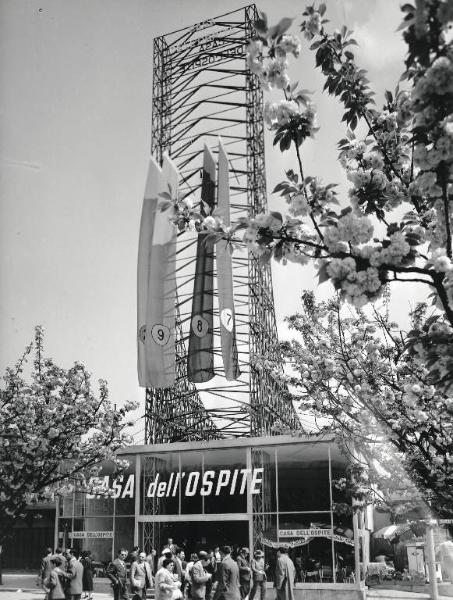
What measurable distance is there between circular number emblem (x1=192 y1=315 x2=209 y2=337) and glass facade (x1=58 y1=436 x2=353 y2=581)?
158 inches

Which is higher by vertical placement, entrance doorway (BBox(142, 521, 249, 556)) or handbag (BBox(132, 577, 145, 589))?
handbag (BBox(132, 577, 145, 589))

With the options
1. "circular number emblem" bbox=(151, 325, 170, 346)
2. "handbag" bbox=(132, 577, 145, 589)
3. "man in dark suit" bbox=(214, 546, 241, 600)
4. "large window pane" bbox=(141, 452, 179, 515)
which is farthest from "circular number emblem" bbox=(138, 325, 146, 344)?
"man in dark suit" bbox=(214, 546, 241, 600)

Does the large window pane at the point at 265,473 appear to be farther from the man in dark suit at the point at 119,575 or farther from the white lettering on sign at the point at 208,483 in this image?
the man in dark suit at the point at 119,575

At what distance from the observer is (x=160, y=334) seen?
76.2 feet

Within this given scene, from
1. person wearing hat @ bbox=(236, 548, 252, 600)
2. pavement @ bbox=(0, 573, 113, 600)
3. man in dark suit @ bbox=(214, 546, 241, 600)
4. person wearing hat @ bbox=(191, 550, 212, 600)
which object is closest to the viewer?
man in dark suit @ bbox=(214, 546, 241, 600)

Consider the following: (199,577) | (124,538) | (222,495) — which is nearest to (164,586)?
(199,577)

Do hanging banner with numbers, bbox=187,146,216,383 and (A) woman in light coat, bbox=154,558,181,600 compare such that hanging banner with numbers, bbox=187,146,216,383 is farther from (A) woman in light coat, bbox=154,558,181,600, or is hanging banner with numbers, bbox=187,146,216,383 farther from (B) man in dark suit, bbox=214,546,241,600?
(A) woman in light coat, bbox=154,558,181,600

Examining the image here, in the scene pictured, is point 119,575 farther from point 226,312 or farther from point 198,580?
point 226,312

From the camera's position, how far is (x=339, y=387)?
11.2m

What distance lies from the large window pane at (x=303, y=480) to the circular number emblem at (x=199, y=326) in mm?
5699

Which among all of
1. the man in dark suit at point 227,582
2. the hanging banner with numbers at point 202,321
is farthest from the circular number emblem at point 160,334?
the man in dark suit at point 227,582

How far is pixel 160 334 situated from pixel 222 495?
8.17 metres

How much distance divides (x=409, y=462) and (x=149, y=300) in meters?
14.3

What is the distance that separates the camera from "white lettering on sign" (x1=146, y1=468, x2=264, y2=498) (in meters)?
24.2
